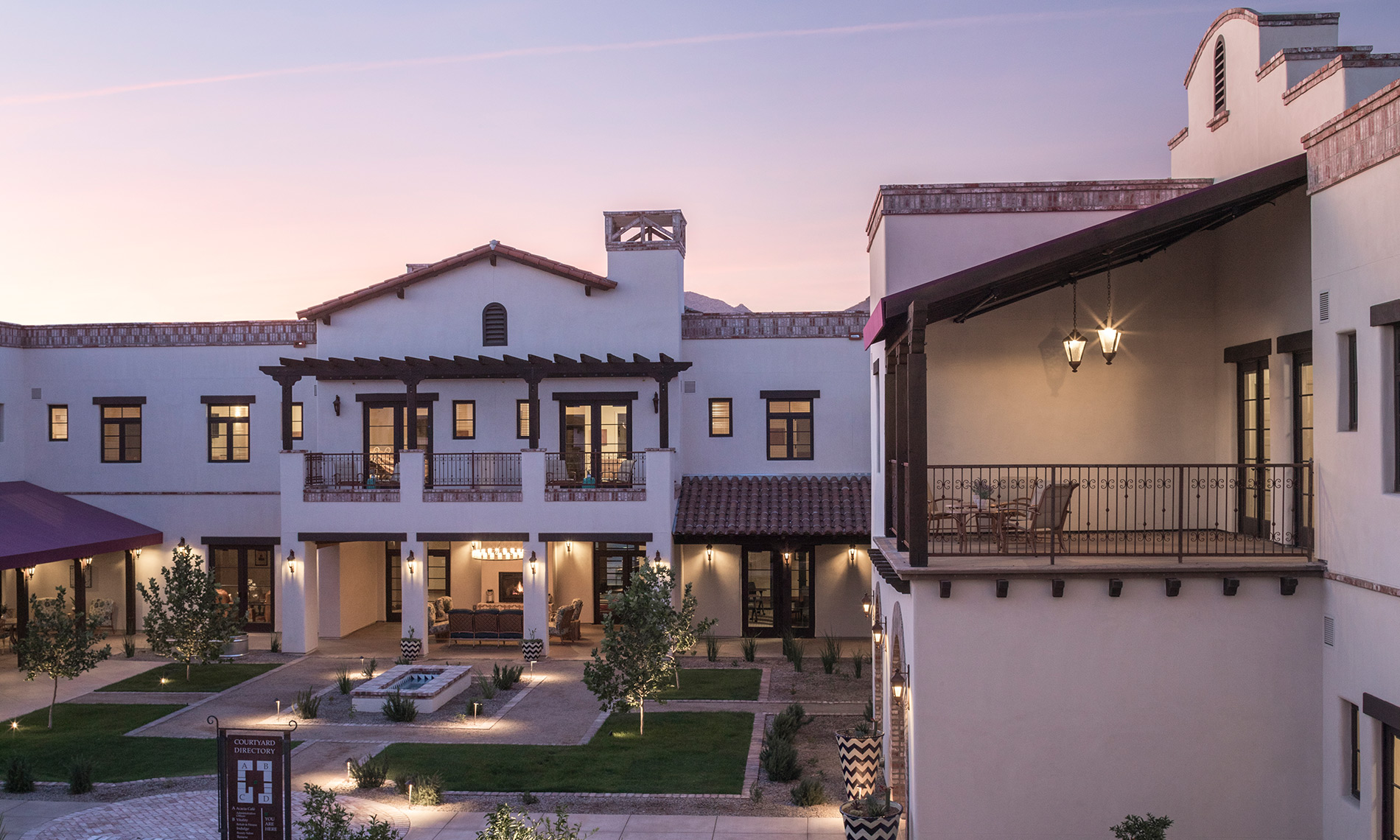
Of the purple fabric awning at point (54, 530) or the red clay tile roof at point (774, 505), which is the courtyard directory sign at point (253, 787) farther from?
the purple fabric awning at point (54, 530)

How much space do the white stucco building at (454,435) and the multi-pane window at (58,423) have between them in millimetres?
73

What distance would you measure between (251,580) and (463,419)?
6.68 meters

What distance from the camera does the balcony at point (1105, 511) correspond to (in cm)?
1009

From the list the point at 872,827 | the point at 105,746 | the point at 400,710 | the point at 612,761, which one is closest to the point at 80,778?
the point at 105,746

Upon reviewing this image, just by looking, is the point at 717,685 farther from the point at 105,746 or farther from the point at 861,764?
the point at 105,746

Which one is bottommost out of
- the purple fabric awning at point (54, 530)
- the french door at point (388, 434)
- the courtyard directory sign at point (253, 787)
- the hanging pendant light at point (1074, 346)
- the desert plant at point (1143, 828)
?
the desert plant at point (1143, 828)

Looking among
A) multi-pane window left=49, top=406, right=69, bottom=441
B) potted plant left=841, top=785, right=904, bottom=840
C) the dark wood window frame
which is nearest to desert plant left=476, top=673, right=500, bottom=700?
potted plant left=841, top=785, right=904, bottom=840

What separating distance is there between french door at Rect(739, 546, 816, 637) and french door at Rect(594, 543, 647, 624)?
2795 mm

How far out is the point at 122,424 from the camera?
25.0 metres

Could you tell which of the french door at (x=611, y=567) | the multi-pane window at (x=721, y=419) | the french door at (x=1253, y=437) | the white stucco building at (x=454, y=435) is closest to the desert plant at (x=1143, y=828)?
the french door at (x=1253, y=437)

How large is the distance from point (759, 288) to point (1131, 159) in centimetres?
2214

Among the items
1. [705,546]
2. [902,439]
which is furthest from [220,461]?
[902,439]

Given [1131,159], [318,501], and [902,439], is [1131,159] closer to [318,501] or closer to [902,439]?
[902,439]

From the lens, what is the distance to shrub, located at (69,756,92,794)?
12711 mm
